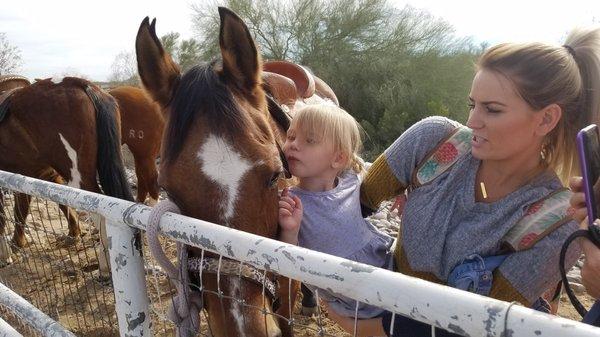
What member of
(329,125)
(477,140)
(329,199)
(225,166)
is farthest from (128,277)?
(477,140)

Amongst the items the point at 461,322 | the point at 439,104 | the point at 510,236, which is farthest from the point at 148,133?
the point at 439,104

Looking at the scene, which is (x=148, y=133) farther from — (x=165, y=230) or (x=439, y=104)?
(x=439, y=104)

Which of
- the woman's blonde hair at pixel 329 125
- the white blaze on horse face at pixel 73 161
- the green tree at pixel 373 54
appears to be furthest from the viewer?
the green tree at pixel 373 54

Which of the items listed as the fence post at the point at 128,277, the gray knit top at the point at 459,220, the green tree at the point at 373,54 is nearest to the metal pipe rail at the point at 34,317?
the fence post at the point at 128,277

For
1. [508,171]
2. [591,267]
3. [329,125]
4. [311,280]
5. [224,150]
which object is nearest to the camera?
[311,280]

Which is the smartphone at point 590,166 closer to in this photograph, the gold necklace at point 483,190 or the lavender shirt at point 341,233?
the gold necklace at point 483,190

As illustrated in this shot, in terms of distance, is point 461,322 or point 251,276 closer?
point 461,322

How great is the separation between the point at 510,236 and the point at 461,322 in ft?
2.57

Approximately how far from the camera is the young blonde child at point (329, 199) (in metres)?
1.77

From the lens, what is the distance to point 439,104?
12156mm

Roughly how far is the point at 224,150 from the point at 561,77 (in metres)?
1.14

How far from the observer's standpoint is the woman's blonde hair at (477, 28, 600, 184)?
1396 millimetres

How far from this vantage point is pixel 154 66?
200 centimetres

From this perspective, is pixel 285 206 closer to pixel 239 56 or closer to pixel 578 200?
pixel 239 56
